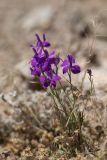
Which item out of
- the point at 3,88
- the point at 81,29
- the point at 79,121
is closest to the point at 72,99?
the point at 79,121

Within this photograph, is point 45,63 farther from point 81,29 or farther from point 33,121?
point 81,29

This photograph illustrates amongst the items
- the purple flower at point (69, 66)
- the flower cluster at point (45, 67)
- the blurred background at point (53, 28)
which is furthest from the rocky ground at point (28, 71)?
the flower cluster at point (45, 67)

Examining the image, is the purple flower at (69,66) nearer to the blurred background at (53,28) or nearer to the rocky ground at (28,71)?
the rocky ground at (28,71)

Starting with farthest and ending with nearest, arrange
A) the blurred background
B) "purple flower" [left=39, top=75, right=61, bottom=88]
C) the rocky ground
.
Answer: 1. the blurred background
2. the rocky ground
3. "purple flower" [left=39, top=75, right=61, bottom=88]

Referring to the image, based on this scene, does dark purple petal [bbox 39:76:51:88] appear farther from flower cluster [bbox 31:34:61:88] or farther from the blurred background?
the blurred background

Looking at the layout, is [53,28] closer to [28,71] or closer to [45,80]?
[28,71]

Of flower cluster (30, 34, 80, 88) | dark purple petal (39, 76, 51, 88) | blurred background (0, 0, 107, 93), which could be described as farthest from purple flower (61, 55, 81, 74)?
blurred background (0, 0, 107, 93)
